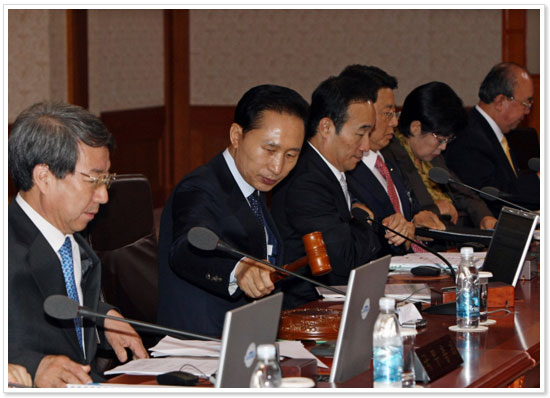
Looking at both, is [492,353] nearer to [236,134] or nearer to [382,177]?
[236,134]

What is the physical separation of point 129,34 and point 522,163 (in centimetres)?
385

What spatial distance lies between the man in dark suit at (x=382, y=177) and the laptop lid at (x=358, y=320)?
4.78 ft

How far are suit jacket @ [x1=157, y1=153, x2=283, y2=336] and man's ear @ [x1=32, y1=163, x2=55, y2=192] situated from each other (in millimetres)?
476

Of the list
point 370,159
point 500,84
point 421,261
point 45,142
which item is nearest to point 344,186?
point 421,261

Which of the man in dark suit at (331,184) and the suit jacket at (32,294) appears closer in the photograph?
the suit jacket at (32,294)

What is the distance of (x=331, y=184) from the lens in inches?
121

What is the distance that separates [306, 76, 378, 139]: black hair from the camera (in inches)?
121

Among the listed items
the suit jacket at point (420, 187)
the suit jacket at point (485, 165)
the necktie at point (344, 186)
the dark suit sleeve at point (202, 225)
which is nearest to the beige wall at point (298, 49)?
the suit jacket at point (485, 165)

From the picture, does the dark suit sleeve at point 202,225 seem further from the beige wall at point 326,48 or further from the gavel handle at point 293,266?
the beige wall at point 326,48

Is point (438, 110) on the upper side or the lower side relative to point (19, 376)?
upper

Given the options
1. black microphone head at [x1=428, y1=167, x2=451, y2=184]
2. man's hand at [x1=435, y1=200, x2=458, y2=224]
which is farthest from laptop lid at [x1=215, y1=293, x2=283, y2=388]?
man's hand at [x1=435, y1=200, x2=458, y2=224]

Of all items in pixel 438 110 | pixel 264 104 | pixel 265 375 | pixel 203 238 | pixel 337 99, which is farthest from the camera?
pixel 438 110

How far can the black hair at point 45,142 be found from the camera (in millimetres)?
1988

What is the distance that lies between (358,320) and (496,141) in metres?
3.16
